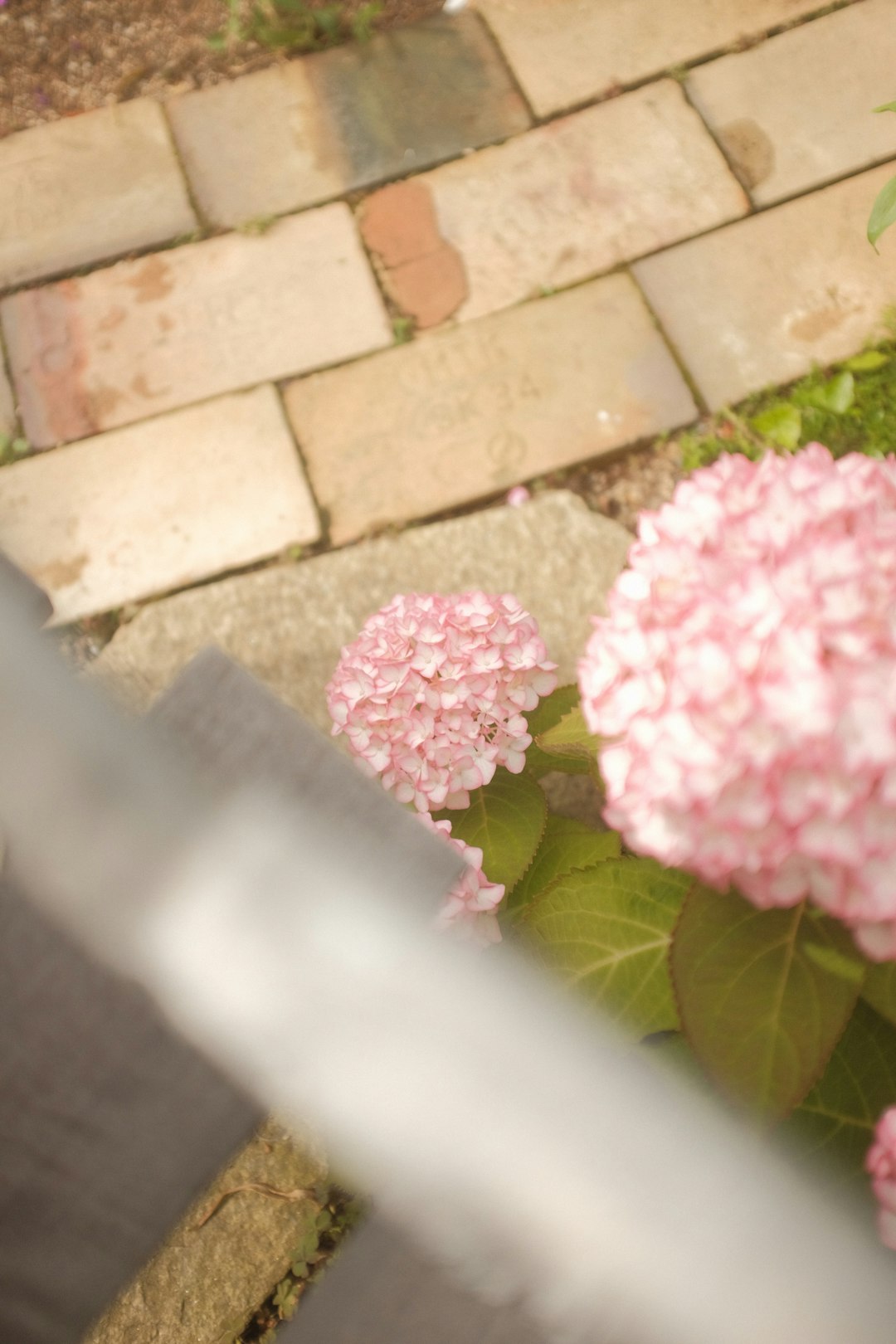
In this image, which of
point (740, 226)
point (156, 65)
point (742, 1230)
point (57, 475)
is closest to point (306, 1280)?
point (742, 1230)

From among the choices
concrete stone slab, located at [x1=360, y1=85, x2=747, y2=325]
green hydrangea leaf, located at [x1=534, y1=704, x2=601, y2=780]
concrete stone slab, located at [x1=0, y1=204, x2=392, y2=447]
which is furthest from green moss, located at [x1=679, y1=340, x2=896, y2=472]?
green hydrangea leaf, located at [x1=534, y1=704, x2=601, y2=780]

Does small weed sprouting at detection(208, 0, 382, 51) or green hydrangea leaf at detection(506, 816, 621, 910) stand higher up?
small weed sprouting at detection(208, 0, 382, 51)

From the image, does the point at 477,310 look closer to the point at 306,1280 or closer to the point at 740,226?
the point at 740,226

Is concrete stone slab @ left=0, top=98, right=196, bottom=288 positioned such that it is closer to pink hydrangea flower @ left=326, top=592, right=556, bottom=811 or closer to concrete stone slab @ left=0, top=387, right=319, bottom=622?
concrete stone slab @ left=0, top=387, right=319, bottom=622

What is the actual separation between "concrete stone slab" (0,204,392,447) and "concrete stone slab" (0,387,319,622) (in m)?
0.07

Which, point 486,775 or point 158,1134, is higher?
point 158,1134

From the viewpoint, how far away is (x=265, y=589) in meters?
1.88

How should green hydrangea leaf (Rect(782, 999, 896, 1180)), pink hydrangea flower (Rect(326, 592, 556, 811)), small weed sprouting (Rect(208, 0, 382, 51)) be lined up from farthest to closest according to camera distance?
small weed sprouting (Rect(208, 0, 382, 51))
pink hydrangea flower (Rect(326, 592, 556, 811))
green hydrangea leaf (Rect(782, 999, 896, 1180))

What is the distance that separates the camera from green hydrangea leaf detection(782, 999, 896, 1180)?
36.0 inches

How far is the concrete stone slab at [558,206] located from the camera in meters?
2.09

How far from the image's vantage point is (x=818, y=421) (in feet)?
6.27

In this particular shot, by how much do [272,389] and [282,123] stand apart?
0.75 metres

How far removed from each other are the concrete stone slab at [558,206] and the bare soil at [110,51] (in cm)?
56

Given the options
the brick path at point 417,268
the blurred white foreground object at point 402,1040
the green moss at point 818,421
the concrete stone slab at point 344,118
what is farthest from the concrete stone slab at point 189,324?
the blurred white foreground object at point 402,1040
